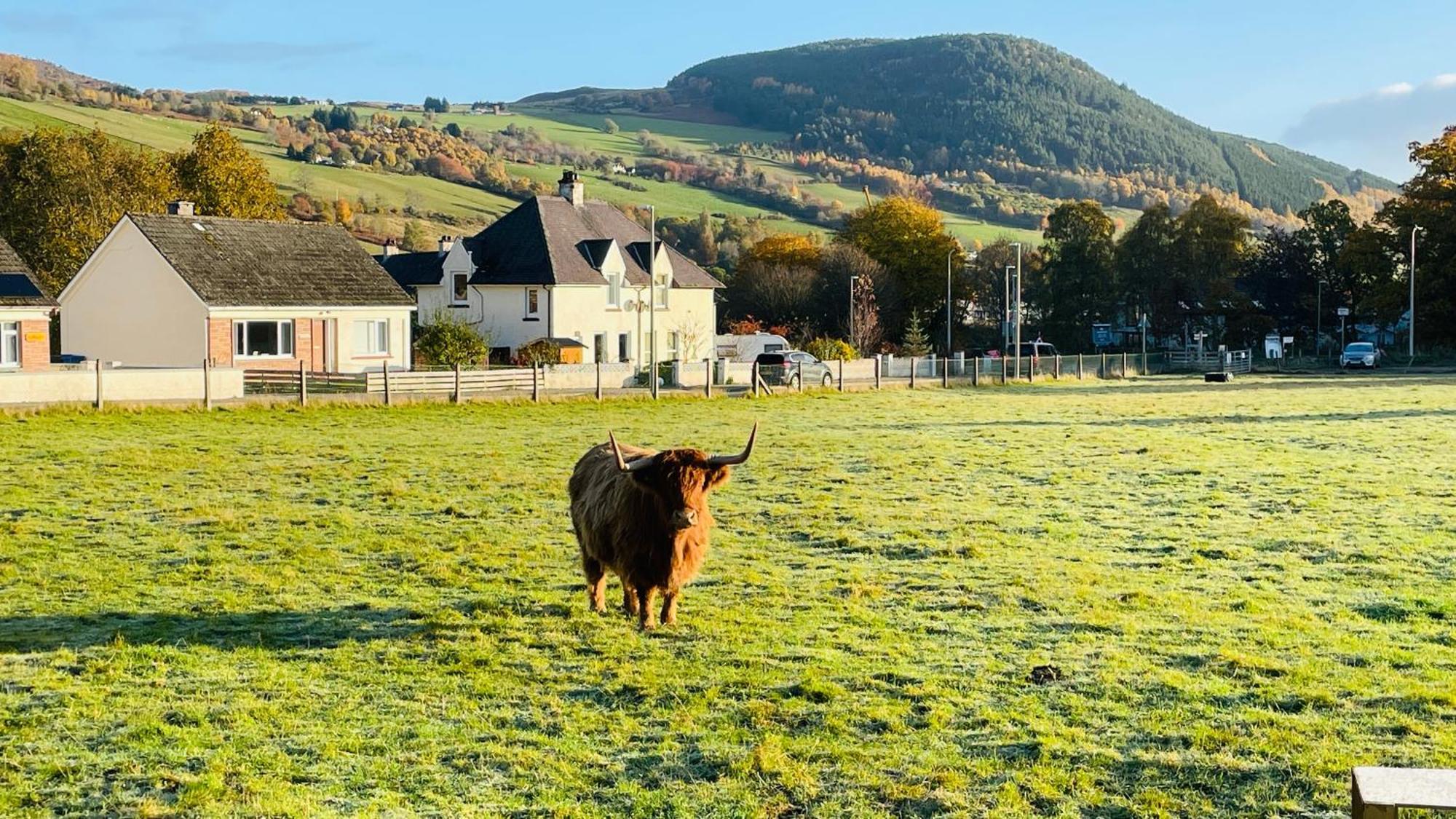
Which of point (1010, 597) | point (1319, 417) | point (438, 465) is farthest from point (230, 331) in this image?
point (1010, 597)

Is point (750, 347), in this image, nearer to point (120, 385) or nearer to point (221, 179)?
point (221, 179)

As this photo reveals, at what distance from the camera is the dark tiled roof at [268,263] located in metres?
45.5

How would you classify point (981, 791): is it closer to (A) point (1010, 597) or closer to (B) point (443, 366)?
(A) point (1010, 597)

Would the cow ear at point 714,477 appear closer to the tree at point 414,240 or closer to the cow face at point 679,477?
the cow face at point 679,477

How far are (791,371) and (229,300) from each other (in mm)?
18666

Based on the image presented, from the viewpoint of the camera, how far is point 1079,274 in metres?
87.3

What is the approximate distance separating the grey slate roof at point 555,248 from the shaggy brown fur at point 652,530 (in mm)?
50694

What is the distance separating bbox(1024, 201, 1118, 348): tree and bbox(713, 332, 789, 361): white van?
26.2 m

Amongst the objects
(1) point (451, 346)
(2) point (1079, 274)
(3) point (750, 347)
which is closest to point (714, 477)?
(1) point (451, 346)

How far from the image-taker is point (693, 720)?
7.87m

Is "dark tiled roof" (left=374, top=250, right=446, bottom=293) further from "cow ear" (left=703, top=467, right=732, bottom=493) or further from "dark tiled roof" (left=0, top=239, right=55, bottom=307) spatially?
"cow ear" (left=703, top=467, right=732, bottom=493)

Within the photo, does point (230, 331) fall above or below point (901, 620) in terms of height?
above

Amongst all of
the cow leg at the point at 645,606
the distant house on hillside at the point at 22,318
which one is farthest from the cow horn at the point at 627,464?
the distant house on hillside at the point at 22,318

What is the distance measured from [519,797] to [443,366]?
4383 centimetres
